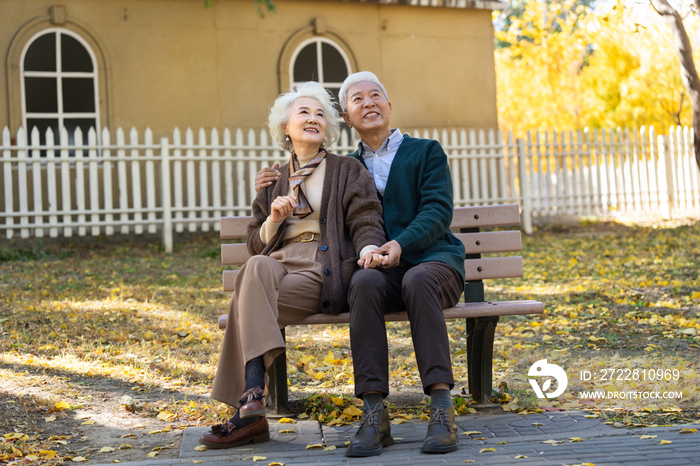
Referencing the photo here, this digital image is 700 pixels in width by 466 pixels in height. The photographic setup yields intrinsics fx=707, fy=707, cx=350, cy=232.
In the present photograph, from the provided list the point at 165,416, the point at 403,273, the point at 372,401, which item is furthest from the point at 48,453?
the point at 403,273

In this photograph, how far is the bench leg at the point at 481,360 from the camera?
11.7 ft

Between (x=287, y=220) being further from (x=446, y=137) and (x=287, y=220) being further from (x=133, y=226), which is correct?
(x=446, y=137)

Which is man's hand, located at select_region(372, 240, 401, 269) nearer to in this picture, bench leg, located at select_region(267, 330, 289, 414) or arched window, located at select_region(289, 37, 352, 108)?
bench leg, located at select_region(267, 330, 289, 414)

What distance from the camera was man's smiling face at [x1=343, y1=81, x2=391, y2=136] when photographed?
3.77m

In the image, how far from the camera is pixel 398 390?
3998 millimetres

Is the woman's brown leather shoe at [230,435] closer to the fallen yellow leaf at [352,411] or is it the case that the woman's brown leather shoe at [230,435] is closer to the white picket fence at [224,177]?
the fallen yellow leaf at [352,411]

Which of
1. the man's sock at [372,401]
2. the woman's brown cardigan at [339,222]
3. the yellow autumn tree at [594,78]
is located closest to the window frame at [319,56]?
the yellow autumn tree at [594,78]

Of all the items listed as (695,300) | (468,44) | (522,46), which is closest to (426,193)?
(695,300)

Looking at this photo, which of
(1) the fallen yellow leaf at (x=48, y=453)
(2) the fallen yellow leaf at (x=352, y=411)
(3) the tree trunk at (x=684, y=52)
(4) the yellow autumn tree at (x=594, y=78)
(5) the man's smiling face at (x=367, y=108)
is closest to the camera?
(1) the fallen yellow leaf at (x=48, y=453)

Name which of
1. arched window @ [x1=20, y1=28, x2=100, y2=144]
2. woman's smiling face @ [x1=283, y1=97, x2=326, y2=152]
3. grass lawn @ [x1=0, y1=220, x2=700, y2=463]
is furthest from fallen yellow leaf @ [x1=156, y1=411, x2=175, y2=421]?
arched window @ [x1=20, y1=28, x2=100, y2=144]

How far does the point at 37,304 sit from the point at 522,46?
1974cm

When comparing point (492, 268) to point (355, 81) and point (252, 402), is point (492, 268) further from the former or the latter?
point (252, 402)

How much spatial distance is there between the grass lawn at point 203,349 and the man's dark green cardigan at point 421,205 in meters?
0.78

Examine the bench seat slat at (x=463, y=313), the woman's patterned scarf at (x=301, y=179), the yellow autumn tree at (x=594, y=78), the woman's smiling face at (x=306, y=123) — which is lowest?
the bench seat slat at (x=463, y=313)
